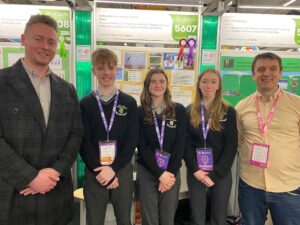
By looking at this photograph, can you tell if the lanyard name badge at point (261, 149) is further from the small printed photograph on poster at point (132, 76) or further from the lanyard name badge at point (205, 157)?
the small printed photograph on poster at point (132, 76)

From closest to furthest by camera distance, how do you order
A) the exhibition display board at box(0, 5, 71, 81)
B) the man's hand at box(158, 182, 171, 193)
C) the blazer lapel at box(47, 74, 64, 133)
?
the blazer lapel at box(47, 74, 64, 133), the man's hand at box(158, 182, 171, 193), the exhibition display board at box(0, 5, 71, 81)

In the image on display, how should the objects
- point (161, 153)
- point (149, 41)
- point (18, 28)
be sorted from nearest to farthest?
point (161, 153), point (18, 28), point (149, 41)

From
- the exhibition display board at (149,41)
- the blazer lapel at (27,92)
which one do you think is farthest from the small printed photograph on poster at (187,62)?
the blazer lapel at (27,92)

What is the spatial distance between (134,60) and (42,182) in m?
2.08

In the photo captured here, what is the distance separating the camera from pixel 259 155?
1.97 m

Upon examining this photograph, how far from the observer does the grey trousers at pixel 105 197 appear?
6.31 ft

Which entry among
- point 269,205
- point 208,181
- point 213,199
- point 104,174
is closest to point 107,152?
point 104,174

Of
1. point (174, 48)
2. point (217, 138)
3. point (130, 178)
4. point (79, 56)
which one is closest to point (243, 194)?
point (217, 138)

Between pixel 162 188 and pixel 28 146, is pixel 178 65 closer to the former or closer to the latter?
pixel 162 188

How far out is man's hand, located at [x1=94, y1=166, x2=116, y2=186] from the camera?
1.86m

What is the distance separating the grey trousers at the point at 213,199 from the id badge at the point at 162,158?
26 cm

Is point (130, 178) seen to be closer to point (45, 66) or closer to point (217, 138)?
point (217, 138)

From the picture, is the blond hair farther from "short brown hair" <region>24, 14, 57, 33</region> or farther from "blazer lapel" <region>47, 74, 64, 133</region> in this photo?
"short brown hair" <region>24, 14, 57, 33</region>

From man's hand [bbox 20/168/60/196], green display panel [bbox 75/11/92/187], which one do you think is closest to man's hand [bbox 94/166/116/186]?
man's hand [bbox 20/168/60/196]
